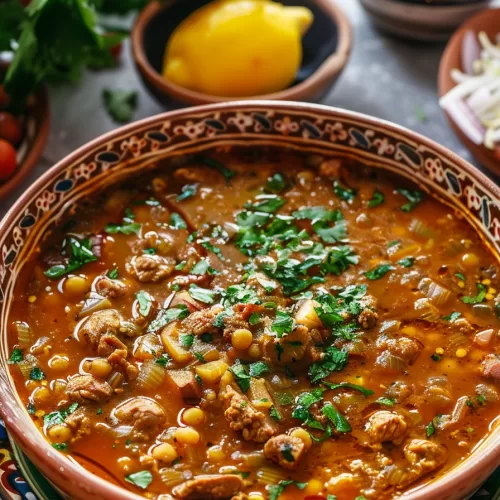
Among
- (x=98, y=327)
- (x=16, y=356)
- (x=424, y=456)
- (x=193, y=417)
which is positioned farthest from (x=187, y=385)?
(x=424, y=456)

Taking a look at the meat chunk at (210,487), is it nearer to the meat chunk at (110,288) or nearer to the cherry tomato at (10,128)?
the meat chunk at (110,288)

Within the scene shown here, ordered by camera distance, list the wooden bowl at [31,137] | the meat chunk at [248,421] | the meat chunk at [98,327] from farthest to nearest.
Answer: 1. the wooden bowl at [31,137]
2. the meat chunk at [98,327]
3. the meat chunk at [248,421]

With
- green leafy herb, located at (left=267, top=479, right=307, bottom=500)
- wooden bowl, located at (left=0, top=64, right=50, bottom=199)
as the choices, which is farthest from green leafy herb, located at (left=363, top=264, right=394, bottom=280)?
wooden bowl, located at (left=0, top=64, right=50, bottom=199)

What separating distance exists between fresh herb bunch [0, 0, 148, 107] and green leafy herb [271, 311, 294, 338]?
2460 millimetres

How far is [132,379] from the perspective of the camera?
3359 millimetres

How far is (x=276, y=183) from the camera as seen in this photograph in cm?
424

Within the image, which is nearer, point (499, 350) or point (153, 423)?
point (153, 423)

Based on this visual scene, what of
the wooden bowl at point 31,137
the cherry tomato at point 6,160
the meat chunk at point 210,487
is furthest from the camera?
the wooden bowl at point 31,137

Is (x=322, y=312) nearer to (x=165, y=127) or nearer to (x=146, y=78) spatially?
(x=165, y=127)

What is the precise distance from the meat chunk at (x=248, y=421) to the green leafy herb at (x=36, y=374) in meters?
0.83

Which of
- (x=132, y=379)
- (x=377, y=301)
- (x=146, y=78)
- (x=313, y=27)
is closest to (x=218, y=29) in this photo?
(x=146, y=78)

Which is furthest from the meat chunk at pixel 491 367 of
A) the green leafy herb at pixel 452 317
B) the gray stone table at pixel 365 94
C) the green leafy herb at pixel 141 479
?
the gray stone table at pixel 365 94

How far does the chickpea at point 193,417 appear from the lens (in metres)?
3.21

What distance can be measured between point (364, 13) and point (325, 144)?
8.93 feet
